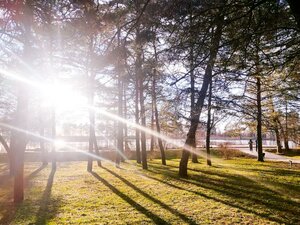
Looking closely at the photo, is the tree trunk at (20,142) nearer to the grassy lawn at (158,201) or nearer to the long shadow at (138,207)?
the grassy lawn at (158,201)

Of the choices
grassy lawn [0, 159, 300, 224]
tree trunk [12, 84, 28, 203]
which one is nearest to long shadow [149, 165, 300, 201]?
grassy lawn [0, 159, 300, 224]

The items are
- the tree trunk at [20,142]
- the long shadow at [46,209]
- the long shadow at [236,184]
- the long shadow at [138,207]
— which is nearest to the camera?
the long shadow at [138,207]

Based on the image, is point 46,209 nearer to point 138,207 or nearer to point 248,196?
point 138,207

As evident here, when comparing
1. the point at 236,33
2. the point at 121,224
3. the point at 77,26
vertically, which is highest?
the point at 77,26

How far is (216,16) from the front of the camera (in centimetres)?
550

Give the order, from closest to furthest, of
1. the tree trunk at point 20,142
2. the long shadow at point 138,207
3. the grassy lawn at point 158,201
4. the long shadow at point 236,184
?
the long shadow at point 138,207 < the grassy lawn at point 158,201 < the tree trunk at point 20,142 < the long shadow at point 236,184

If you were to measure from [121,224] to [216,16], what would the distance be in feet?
16.1

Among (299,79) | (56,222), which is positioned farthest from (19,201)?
(299,79)

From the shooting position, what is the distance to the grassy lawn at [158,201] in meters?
7.11

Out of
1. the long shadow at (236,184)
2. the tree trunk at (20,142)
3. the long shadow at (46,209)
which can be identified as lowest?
the long shadow at (46,209)

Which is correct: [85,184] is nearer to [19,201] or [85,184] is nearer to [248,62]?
[19,201]

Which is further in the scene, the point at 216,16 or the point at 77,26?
the point at 77,26

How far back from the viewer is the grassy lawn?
23.3 feet

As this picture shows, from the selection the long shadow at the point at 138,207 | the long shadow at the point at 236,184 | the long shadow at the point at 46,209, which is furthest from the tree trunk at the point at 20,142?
the long shadow at the point at 236,184
